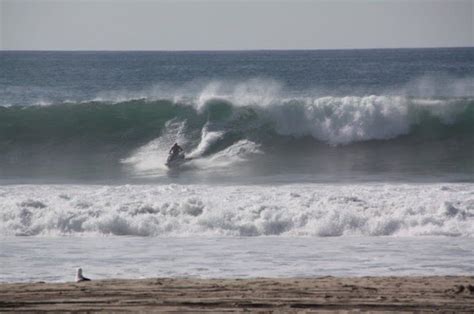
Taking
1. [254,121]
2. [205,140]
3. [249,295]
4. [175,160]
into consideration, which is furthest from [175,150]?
[249,295]

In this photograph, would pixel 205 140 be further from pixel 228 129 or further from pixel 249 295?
pixel 249 295

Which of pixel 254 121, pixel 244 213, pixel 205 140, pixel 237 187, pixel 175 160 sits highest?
pixel 254 121

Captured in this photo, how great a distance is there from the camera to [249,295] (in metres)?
8.16

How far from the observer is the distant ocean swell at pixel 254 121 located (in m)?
22.6

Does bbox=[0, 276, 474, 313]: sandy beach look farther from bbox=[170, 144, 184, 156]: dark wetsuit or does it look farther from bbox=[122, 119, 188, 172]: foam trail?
bbox=[170, 144, 184, 156]: dark wetsuit

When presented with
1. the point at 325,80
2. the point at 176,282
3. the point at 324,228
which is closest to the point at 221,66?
the point at 325,80

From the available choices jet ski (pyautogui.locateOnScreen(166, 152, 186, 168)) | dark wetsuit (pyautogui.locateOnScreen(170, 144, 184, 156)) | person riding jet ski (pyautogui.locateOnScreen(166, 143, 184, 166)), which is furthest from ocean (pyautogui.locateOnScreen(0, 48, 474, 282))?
dark wetsuit (pyautogui.locateOnScreen(170, 144, 184, 156))

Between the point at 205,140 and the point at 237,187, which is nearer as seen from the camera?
the point at 237,187

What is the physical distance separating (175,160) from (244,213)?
702 centimetres

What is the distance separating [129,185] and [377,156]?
695 cm

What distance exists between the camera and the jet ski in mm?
19875

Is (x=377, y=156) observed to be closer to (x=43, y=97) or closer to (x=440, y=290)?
(x=440, y=290)

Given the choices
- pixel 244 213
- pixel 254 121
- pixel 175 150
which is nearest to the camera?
pixel 244 213

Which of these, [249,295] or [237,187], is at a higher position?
[237,187]
